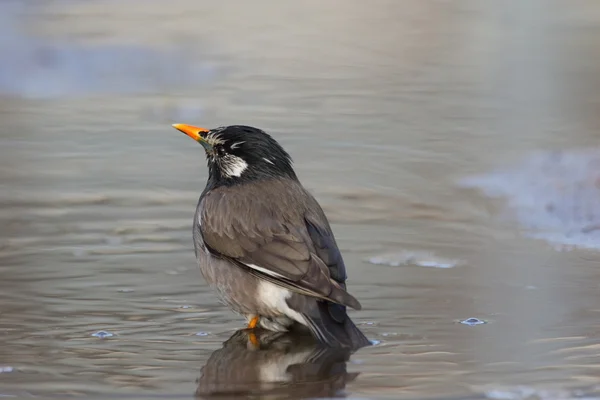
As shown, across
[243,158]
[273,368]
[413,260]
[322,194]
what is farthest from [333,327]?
[322,194]

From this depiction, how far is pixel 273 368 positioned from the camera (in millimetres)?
6156

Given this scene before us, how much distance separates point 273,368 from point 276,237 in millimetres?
724

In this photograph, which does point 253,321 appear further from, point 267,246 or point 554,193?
point 554,193

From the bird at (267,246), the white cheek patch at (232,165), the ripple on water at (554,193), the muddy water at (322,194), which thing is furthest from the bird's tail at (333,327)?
the ripple on water at (554,193)

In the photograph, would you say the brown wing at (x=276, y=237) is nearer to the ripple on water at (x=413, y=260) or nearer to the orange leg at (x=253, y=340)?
the orange leg at (x=253, y=340)

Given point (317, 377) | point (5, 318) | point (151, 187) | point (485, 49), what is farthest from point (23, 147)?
point (485, 49)

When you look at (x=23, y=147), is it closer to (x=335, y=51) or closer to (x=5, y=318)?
(x=5, y=318)

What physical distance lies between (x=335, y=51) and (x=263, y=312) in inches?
419

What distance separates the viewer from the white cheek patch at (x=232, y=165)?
285 inches

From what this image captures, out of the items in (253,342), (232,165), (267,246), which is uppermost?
(232,165)

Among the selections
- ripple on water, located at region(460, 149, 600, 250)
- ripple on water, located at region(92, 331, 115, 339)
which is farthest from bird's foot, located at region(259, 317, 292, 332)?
ripple on water, located at region(460, 149, 600, 250)

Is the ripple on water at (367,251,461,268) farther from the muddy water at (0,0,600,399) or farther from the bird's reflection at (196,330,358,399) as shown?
the bird's reflection at (196,330,358,399)

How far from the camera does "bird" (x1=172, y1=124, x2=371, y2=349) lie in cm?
630

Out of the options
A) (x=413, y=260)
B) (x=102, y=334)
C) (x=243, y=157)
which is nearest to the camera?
(x=102, y=334)
